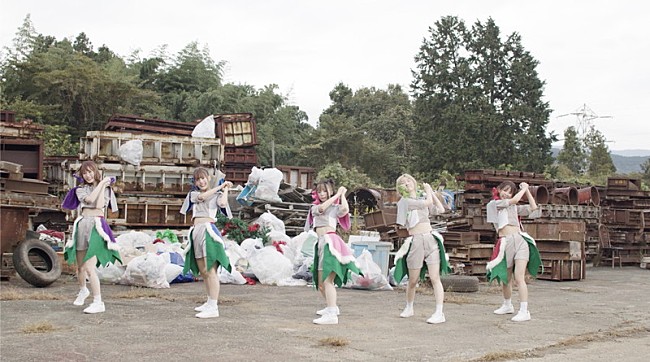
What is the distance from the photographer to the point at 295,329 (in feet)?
25.7

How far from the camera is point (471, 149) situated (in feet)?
146

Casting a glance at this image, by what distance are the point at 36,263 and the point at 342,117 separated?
39.1 metres

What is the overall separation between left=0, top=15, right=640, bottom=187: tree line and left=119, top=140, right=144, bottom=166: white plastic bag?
17.7 meters

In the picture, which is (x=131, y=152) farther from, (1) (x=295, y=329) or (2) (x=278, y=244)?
(1) (x=295, y=329)

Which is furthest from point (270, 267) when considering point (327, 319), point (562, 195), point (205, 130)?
point (562, 195)

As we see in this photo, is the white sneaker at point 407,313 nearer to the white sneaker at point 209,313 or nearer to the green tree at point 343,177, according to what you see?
the white sneaker at point 209,313

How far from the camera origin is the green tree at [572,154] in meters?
59.3

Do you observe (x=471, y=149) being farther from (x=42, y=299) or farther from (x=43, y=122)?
(x=42, y=299)

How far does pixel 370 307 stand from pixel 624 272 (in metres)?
12.4

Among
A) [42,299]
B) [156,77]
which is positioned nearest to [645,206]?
[42,299]

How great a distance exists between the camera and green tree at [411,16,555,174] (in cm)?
4438

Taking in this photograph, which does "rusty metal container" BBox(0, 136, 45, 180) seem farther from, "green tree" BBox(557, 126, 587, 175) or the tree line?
"green tree" BBox(557, 126, 587, 175)

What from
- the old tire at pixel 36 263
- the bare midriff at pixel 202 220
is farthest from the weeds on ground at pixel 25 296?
the bare midriff at pixel 202 220

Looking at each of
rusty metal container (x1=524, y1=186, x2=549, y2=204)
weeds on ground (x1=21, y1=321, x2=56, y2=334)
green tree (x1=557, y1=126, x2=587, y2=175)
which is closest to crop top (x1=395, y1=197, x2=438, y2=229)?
weeds on ground (x1=21, y1=321, x2=56, y2=334)
